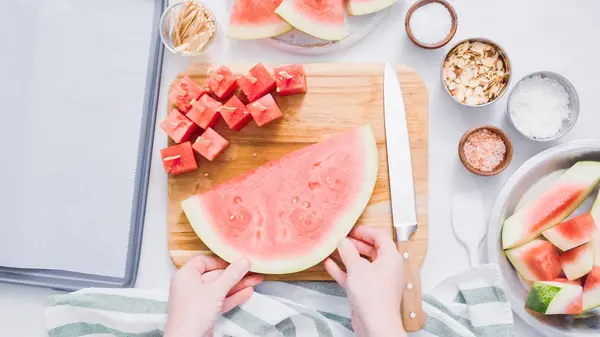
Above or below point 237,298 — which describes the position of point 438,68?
above

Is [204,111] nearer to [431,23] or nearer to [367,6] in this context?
[367,6]

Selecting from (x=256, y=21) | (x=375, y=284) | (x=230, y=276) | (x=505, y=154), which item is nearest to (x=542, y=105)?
(x=505, y=154)

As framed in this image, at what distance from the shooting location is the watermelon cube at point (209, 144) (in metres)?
1.33

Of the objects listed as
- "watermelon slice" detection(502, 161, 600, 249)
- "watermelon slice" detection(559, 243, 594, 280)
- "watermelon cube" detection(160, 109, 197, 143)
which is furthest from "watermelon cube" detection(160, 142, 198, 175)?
"watermelon slice" detection(559, 243, 594, 280)

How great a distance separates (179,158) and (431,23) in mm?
666

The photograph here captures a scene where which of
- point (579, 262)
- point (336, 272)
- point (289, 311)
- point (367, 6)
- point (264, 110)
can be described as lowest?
point (289, 311)

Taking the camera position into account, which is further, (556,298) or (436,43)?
(436,43)

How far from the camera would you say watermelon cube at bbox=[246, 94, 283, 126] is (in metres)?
1.32

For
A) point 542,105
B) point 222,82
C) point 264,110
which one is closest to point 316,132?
point 264,110

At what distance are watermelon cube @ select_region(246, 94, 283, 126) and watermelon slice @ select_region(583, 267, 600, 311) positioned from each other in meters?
0.78

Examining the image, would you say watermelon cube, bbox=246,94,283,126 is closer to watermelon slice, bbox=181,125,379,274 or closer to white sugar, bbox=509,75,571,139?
watermelon slice, bbox=181,125,379,274

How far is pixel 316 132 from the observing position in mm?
1373

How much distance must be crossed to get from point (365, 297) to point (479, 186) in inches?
15.7

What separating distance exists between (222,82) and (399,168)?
453mm
